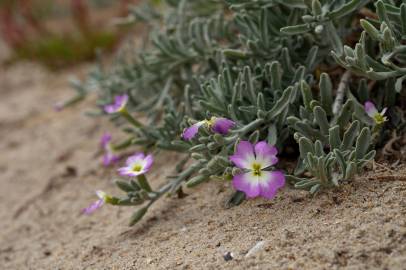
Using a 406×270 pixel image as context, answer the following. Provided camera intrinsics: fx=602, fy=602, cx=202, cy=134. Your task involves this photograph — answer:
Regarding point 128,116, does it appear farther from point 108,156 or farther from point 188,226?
point 188,226

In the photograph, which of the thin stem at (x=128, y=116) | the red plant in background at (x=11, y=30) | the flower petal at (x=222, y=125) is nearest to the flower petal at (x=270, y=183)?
the flower petal at (x=222, y=125)

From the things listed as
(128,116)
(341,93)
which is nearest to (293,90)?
(341,93)

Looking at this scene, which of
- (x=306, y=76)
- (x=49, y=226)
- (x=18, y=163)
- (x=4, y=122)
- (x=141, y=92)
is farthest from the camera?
(x=4, y=122)

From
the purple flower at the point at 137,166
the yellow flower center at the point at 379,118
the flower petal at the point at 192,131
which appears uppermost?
the flower petal at the point at 192,131

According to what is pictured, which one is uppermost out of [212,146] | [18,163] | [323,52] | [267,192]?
[323,52]

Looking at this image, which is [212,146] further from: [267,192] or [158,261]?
[158,261]

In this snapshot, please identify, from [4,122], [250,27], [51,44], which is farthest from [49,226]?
[51,44]

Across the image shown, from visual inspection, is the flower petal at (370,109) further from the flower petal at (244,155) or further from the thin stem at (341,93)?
the flower petal at (244,155)
